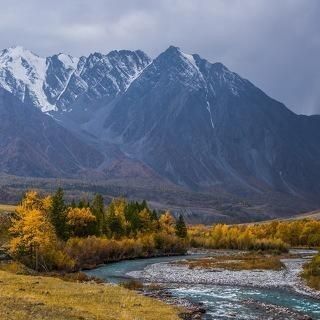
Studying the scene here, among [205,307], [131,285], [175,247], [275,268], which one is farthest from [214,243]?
[205,307]

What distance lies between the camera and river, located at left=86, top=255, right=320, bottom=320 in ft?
165

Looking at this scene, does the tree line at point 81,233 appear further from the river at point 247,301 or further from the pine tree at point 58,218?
the river at point 247,301

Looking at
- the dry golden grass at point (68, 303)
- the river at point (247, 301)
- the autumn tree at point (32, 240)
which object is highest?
the autumn tree at point (32, 240)

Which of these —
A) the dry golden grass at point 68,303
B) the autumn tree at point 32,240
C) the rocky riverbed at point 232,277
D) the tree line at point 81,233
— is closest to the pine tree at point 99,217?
the tree line at point 81,233

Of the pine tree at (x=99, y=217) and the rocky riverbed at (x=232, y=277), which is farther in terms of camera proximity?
the pine tree at (x=99, y=217)

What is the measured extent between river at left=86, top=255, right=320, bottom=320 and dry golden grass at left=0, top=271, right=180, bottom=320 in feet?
21.6

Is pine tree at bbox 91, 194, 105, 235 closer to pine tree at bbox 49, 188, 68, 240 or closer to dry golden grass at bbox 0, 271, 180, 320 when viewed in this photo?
pine tree at bbox 49, 188, 68, 240

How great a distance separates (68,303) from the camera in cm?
4391

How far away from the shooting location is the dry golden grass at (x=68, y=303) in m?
37.0

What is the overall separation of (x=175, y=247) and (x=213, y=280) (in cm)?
7366

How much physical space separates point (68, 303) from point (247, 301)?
74.6 feet

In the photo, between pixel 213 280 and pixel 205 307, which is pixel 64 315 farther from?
pixel 213 280

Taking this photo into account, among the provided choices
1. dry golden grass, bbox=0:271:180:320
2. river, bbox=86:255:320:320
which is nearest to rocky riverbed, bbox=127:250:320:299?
river, bbox=86:255:320:320

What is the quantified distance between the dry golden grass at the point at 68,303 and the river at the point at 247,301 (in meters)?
6.57
